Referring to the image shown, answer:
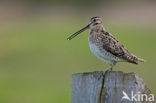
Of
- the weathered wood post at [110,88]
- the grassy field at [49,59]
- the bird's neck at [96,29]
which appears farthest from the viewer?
the grassy field at [49,59]

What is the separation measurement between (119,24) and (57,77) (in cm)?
918

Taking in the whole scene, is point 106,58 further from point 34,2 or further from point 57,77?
point 34,2

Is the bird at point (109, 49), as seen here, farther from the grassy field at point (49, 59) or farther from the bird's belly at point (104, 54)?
the grassy field at point (49, 59)

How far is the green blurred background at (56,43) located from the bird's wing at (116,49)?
5.65 metres

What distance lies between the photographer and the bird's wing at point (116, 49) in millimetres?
7035

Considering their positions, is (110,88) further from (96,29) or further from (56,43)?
(56,43)

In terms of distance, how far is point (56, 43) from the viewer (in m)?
19.7

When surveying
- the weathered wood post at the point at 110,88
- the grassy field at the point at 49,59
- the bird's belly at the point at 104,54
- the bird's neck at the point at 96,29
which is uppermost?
the grassy field at the point at 49,59

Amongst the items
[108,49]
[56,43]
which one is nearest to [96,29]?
[108,49]

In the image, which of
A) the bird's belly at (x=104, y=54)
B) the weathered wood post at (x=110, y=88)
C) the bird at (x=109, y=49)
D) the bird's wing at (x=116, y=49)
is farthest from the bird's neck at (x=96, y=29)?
the weathered wood post at (x=110, y=88)

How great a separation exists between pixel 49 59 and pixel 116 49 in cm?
1011

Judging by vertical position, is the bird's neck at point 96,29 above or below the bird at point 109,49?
above

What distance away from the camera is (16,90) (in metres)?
14.4

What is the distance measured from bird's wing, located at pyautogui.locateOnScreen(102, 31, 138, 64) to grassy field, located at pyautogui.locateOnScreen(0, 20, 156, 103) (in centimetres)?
565
